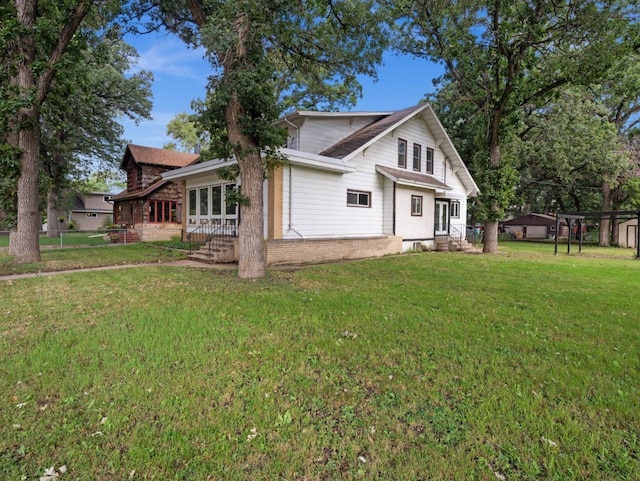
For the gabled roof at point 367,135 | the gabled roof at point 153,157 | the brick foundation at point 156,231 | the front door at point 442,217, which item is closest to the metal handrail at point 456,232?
the front door at point 442,217

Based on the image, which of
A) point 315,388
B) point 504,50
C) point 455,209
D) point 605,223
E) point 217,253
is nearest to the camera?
point 315,388

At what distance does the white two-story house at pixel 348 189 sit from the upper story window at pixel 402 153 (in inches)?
1.9

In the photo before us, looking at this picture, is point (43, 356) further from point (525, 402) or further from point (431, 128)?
point (431, 128)

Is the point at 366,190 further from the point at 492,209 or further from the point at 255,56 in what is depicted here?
the point at 255,56

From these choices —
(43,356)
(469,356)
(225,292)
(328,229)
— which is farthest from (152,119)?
(469,356)

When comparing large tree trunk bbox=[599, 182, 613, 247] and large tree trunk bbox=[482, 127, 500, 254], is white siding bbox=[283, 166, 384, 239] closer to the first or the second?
large tree trunk bbox=[482, 127, 500, 254]

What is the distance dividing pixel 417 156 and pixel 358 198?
498 cm

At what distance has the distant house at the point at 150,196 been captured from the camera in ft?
73.5

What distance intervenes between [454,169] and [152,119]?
21065 mm

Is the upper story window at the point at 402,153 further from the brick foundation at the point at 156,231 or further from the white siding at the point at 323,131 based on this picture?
the brick foundation at the point at 156,231

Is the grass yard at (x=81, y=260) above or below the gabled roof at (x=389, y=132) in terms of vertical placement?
below

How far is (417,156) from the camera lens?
17594 millimetres

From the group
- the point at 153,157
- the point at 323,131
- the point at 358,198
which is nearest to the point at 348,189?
the point at 358,198

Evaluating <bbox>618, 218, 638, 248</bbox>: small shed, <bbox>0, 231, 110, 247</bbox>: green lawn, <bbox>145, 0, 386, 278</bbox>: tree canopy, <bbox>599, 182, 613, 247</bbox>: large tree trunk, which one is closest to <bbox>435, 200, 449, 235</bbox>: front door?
<bbox>145, 0, 386, 278</bbox>: tree canopy
